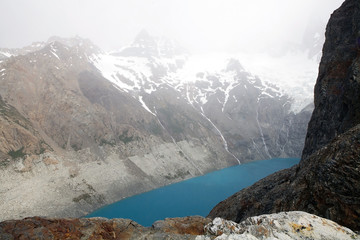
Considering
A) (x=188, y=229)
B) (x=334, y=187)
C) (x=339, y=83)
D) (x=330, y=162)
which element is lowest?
(x=188, y=229)

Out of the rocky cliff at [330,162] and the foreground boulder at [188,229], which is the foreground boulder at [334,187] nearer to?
the rocky cliff at [330,162]

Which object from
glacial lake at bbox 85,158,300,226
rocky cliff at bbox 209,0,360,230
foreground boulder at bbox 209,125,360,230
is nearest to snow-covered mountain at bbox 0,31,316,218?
glacial lake at bbox 85,158,300,226

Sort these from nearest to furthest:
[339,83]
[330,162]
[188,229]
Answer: [188,229], [330,162], [339,83]

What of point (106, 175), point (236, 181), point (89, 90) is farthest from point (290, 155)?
point (89, 90)

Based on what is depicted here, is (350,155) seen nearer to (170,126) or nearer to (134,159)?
(134,159)

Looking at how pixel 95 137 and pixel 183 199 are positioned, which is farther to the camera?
pixel 95 137

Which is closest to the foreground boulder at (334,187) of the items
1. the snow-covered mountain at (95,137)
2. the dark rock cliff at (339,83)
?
the dark rock cliff at (339,83)

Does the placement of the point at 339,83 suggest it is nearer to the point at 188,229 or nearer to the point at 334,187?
the point at 334,187

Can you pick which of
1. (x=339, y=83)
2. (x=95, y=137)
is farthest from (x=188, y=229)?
(x=95, y=137)
